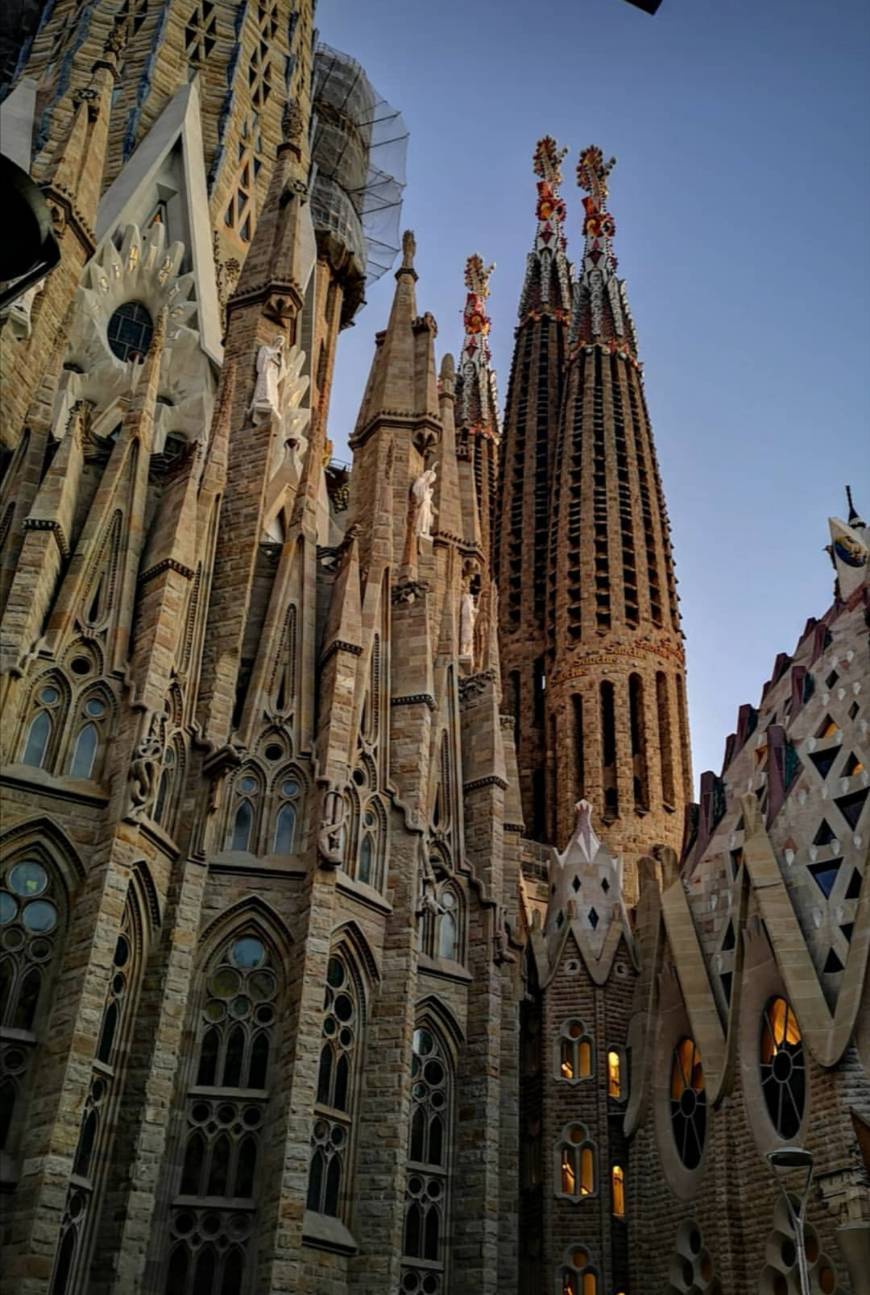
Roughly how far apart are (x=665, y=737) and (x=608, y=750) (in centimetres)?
165

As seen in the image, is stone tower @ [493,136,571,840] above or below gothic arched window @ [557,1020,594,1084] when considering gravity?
above

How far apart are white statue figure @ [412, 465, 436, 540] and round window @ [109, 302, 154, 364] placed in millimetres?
5318

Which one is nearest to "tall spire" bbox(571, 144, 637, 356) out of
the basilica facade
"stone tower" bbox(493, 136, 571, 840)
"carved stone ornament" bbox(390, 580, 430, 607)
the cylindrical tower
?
the cylindrical tower

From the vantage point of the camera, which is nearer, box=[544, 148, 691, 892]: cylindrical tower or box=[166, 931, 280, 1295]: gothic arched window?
box=[166, 931, 280, 1295]: gothic arched window

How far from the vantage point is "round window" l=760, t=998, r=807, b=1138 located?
1830 cm

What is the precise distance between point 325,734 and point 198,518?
3438mm

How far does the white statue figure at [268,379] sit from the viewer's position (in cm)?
2162

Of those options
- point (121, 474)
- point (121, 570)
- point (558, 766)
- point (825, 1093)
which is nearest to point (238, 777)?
point (121, 570)

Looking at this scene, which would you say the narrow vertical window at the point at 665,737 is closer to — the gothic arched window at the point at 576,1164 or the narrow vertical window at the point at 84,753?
the gothic arched window at the point at 576,1164

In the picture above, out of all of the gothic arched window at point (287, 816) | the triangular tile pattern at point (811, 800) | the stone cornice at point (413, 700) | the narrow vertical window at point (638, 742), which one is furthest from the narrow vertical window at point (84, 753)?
the narrow vertical window at point (638, 742)

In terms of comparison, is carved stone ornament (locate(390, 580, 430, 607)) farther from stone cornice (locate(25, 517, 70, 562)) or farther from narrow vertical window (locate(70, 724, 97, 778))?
narrow vertical window (locate(70, 724, 97, 778))

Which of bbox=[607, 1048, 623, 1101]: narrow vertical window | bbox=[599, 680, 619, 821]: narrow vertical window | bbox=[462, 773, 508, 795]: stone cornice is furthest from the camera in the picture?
bbox=[599, 680, 619, 821]: narrow vertical window

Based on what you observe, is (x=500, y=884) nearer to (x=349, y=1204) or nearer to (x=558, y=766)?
(x=349, y=1204)

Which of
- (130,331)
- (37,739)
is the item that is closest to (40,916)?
(37,739)
